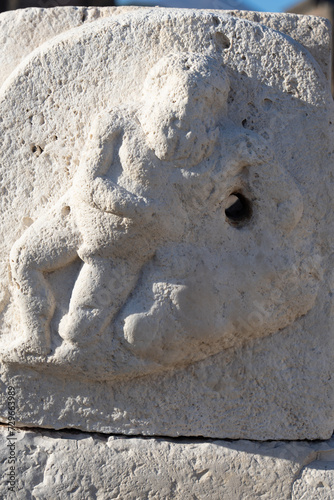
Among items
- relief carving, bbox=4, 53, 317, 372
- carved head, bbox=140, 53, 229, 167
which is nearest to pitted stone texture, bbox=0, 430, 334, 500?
relief carving, bbox=4, 53, 317, 372

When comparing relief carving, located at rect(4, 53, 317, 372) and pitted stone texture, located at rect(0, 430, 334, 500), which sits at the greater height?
relief carving, located at rect(4, 53, 317, 372)

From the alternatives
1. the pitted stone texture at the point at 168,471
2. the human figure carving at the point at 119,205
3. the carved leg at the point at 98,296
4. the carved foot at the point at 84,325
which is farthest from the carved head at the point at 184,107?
the pitted stone texture at the point at 168,471

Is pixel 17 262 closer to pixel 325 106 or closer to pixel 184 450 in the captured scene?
pixel 184 450

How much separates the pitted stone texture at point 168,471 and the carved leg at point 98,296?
0.30 metres

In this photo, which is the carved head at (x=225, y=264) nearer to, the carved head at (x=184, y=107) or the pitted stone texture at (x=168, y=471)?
the carved head at (x=184, y=107)

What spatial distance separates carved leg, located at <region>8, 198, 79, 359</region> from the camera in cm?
130

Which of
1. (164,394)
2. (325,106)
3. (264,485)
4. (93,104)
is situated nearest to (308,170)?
(325,106)

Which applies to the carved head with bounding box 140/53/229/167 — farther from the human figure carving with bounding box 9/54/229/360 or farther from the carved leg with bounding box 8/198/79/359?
the carved leg with bounding box 8/198/79/359

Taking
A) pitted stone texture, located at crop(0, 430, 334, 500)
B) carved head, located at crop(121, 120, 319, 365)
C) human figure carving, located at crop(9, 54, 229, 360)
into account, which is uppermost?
human figure carving, located at crop(9, 54, 229, 360)

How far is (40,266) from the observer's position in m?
1.30

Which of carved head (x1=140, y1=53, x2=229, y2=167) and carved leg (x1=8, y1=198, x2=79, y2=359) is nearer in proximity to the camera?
carved head (x1=140, y1=53, x2=229, y2=167)

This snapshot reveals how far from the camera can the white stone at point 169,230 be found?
1.24 meters

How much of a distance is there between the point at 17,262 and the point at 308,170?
727mm

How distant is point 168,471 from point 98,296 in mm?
464
